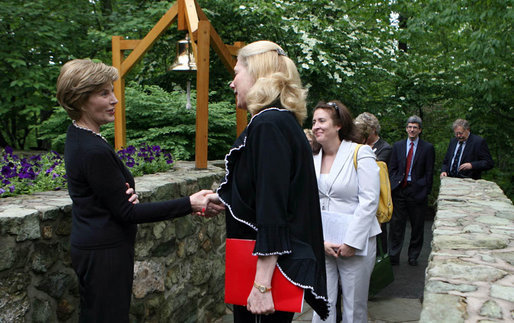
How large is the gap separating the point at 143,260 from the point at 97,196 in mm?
1539

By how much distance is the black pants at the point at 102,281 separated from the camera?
2289 mm

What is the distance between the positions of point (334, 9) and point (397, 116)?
2.92 m

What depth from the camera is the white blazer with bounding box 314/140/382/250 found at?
3283mm

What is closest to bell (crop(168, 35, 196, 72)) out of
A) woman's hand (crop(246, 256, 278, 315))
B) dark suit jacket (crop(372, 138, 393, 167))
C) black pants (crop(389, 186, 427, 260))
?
dark suit jacket (crop(372, 138, 393, 167))

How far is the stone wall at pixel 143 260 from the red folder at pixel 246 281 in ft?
3.76

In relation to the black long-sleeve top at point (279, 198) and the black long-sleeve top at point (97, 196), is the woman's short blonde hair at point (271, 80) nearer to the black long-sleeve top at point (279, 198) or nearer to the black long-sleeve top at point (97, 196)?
the black long-sleeve top at point (279, 198)

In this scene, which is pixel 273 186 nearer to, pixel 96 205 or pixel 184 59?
pixel 96 205

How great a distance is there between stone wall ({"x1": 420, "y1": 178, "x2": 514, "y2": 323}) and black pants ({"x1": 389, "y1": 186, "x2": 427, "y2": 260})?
8.37ft

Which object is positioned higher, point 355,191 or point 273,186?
point 273,186

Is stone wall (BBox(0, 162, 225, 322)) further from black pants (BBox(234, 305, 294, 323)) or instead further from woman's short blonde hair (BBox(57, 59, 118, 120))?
black pants (BBox(234, 305, 294, 323))

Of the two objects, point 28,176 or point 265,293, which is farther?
point 28,176

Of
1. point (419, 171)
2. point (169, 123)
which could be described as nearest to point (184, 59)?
point (169, 123)

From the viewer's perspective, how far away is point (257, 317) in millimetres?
2117

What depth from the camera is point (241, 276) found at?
2053mm
